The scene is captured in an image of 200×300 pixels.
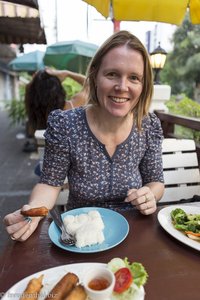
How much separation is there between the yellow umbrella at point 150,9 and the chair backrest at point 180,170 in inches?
44.2

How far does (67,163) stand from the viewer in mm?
1629

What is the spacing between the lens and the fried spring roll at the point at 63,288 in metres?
0.71

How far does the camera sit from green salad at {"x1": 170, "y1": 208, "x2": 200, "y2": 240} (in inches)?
46.3

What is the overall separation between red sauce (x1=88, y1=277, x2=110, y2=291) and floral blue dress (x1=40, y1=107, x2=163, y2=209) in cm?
85

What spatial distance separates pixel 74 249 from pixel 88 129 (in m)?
0.81

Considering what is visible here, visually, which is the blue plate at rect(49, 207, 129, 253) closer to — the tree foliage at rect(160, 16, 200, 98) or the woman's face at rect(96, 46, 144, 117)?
the woman's face at rect(96, 46, 144, 117)

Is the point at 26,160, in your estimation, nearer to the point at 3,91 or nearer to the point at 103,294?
the point at 103,294

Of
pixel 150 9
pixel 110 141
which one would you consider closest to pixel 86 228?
pixel 110 141

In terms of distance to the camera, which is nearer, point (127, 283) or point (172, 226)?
point (127, 283)

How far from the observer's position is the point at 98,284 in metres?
0.75

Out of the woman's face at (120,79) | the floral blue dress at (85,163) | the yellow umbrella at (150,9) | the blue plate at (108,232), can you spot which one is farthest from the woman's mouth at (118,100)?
the yellow umbrella at (150,9)

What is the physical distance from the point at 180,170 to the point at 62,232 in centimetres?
159

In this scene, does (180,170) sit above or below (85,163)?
below

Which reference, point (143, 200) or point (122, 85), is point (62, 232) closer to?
point (143, 200)
